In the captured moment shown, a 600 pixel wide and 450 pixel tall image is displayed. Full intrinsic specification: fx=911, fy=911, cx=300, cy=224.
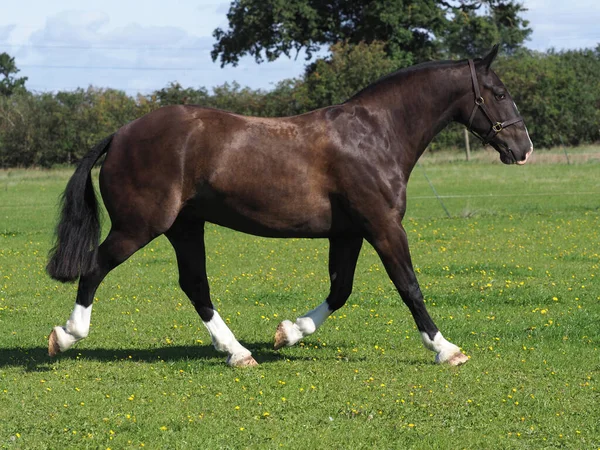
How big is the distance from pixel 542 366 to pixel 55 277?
13.2ft

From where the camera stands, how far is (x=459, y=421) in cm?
586

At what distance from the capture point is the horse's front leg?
284 inches

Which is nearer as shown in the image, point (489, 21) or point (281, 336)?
point (281, 336)

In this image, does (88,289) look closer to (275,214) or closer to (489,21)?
(275,214)

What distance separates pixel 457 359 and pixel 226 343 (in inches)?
74.4

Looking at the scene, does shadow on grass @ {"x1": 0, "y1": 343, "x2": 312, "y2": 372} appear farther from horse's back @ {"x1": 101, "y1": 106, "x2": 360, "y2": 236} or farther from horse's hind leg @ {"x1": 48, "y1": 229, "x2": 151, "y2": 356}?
horse's back @ {"x1": 101, "y1": 106, "x2": 360, "y2": 236}

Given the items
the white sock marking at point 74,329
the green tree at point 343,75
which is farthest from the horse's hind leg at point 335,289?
the green tree at point 343,75

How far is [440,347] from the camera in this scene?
7305 millimetres

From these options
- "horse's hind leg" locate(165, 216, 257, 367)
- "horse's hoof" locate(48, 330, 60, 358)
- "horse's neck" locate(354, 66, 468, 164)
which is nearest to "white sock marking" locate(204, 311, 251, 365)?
"horse's hind leg" locate(165, 216, 257, 367)

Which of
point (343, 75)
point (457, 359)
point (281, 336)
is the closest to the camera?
point (457, 359)

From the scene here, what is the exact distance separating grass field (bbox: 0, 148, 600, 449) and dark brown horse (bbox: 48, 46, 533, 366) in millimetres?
529

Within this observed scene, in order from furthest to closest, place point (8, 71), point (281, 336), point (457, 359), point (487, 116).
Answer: point (8, 71)
point (281, 336)
point (487, 116)
point (457, 359)

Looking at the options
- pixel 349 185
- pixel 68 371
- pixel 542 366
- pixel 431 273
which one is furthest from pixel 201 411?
pixel 431 273

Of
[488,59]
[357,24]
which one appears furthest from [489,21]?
[488,59]
